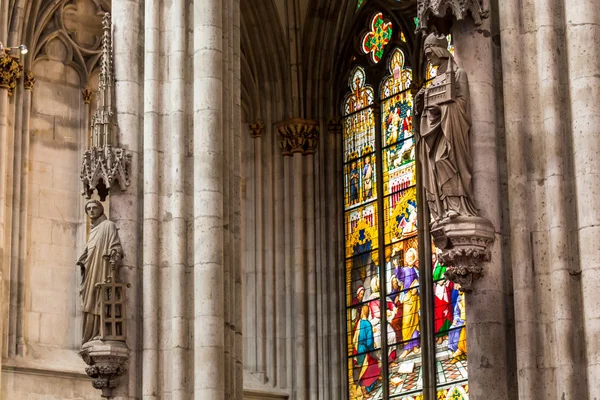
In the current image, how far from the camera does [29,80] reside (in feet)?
83.5

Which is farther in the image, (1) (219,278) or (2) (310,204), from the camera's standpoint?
(2) (310,204)

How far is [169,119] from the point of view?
19.3 m

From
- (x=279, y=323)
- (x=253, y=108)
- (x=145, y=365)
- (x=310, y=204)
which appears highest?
(x=253, y=108)

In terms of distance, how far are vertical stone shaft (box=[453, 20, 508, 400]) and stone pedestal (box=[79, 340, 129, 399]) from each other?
220 inches

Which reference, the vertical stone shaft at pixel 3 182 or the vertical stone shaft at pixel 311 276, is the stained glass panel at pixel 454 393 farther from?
the vertical stone shaft at pixel 3 182

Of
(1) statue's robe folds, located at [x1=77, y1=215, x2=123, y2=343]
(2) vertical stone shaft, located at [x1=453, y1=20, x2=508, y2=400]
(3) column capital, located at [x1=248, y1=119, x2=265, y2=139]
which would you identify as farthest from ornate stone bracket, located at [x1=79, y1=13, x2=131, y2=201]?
(3) column capital, located at [x1=248, y1=119, x2=265, y2=139]

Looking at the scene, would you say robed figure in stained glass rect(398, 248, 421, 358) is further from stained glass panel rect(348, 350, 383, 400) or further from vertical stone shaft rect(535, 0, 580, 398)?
vertical stone shaft rect(535, 0, 580, 398)

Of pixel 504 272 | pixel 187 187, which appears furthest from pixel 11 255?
pixel 504 272

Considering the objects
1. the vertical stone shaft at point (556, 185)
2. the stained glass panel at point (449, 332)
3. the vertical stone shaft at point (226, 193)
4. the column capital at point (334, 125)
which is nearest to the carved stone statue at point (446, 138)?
the vertical stone shaft at point (556, 185)

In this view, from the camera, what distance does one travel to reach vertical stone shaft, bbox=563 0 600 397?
43.8ft

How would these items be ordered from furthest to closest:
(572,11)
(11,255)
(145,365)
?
(11,255) < (145,365) < (572,11)

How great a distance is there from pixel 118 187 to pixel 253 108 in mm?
8972

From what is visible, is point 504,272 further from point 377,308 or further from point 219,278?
point 377,308

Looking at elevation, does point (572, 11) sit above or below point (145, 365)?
above
